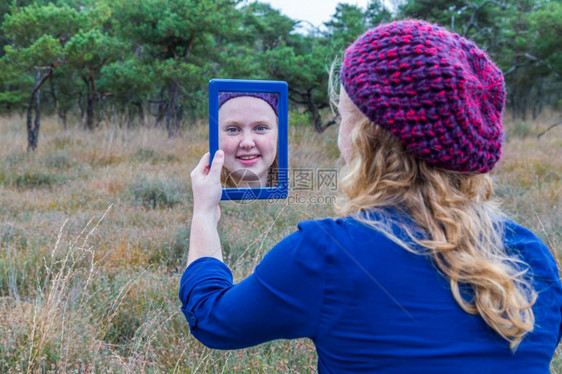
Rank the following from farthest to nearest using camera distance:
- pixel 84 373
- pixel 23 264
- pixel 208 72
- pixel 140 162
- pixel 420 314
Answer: pixel 208 72 → pixel 140 162 → pixel 23 264 → pixel 84 373 → pixel 420 314

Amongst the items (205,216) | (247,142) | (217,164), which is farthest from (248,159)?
(205,216)

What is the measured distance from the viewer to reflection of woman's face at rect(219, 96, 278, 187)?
5.00 feet

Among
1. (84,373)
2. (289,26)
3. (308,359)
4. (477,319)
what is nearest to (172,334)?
(84,373)

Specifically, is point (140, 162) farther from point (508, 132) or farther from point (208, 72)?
point (508, 132)

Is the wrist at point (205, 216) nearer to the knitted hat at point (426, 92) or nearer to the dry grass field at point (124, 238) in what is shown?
the knitted hat at point (426, 92)

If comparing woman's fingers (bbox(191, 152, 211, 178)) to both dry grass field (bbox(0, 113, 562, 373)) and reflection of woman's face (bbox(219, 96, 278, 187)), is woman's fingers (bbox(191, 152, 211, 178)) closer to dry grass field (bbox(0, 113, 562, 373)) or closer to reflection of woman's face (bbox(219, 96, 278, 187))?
reflection of woman's face (bbox(219, 96, 278, 187))

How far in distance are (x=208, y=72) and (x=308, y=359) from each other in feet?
29.1

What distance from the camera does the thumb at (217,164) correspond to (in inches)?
56.6

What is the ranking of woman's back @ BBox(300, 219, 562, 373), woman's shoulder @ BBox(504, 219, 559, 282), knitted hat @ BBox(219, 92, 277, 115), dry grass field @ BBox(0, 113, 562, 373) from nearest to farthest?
1. woman's back @ BBox(300, 219, 562, 373)
2. woman's shoulder @ BBox(504, 219, 559, 282)
3. knitted hat @ BBox(219, 92, 277, 115)
4. dry grass field @ BBox(0, 113, 562, 373)

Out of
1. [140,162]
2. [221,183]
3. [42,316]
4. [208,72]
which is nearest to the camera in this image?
[221,183]

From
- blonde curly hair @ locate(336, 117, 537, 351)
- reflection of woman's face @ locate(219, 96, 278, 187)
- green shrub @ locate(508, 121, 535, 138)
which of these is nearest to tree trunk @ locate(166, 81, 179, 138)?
reflection of woman's face @ locate(219, 96, 278, 187)

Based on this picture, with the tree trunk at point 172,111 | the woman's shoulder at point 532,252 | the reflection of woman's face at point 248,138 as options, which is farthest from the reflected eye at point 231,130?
the tree trunk at point 172,111

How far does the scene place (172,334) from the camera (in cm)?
266

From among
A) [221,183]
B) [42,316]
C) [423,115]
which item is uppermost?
[423,115]
